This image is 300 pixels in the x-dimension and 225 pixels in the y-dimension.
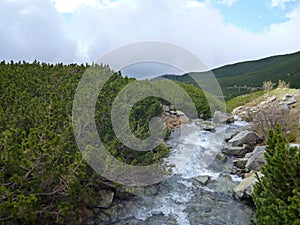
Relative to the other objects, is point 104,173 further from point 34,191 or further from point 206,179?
point 206,179

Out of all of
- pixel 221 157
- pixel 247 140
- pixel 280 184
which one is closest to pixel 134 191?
pixel 280 184

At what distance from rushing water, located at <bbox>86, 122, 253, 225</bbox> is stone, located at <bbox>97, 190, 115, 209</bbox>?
0.14 metres

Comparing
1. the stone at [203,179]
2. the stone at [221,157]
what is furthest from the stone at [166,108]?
the stone at [203,179]

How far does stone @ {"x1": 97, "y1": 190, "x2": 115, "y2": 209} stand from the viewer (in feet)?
21.7

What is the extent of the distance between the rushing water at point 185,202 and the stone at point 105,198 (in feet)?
0.46

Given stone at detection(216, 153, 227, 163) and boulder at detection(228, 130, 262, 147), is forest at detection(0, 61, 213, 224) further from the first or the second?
boulder at detection(228, 130, 262, 147)

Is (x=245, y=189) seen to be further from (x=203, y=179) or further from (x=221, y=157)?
(x=221, y=157)

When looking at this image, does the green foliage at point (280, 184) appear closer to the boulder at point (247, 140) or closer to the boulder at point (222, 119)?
the boulder at point (247, 140)

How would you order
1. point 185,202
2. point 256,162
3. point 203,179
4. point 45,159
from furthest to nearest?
1. point 256,162
2. point 203,179
3. point 185,202
4. point 45,159

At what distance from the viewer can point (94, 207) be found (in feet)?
21.7

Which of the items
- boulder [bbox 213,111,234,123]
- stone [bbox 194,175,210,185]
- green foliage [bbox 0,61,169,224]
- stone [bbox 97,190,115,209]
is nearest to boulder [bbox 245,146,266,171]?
stone [bbox 194,175,210,185]

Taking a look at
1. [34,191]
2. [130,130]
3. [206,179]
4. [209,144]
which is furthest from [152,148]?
[209,144]

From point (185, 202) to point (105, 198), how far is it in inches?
82.9

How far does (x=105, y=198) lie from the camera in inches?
267
